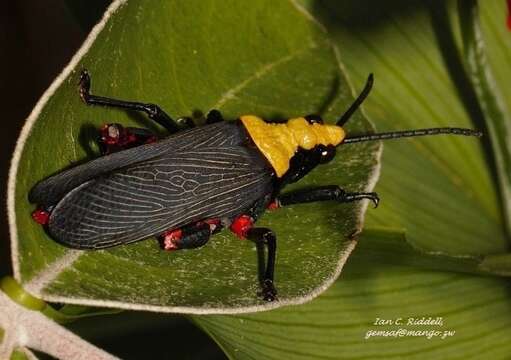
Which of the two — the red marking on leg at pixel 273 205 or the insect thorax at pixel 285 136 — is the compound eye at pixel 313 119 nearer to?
the insect thorax at pixel 285 136

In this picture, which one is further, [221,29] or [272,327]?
[272,327]

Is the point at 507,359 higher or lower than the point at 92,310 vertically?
lower

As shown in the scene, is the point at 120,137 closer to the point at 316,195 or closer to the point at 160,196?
the point at 160,196

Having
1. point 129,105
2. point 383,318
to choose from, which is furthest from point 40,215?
point 383,318

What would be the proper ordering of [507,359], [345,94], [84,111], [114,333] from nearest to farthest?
[84,111]
[345,94]
[507,359]
[114,333]

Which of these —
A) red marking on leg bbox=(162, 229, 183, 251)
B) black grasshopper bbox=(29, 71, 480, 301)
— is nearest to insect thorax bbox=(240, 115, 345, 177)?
black grasshopper bbox=(29, 71, 480, 301)

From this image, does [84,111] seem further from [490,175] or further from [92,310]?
[490,175]

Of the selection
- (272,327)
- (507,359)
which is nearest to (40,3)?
(272,327)
